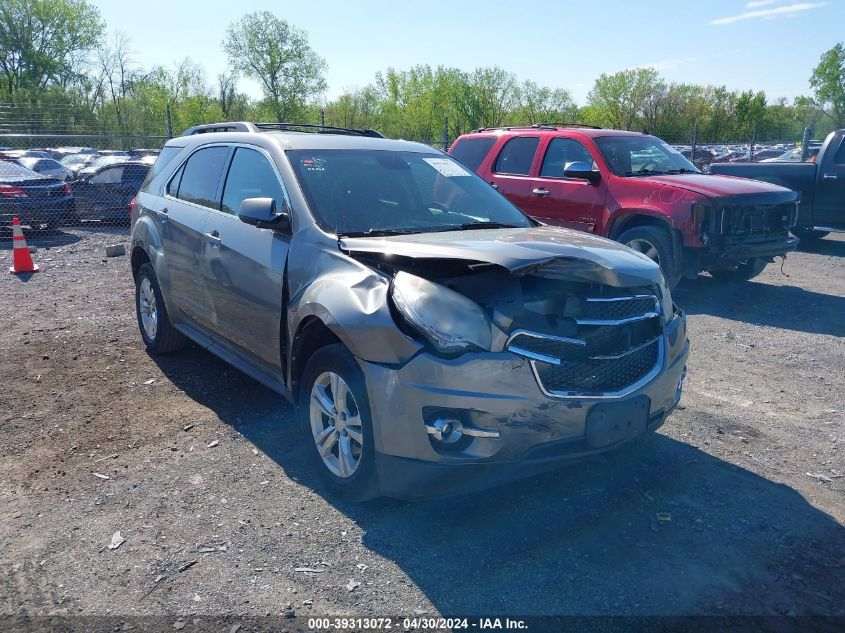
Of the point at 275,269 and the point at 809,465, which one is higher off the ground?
the point at 275,269

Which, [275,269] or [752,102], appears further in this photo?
[752,102]

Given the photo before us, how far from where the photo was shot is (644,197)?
27.3 feet

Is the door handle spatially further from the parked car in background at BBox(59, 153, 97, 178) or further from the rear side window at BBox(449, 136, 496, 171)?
the parked car in background at BBox(59, 153, 97, 178)

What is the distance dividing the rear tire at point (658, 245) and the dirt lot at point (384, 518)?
253cm

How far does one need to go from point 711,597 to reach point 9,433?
4.29 meters

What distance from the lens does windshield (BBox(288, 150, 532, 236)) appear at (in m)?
4.21

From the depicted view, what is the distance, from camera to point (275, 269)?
13.6 feet

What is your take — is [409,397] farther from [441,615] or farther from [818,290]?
[818,290]

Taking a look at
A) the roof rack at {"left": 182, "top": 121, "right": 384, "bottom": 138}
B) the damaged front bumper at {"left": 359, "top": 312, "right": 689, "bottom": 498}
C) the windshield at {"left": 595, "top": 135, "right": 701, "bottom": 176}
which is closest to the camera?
the damaged front bumper at {"left": 359, "top": 312, "right": 689, "bottom": 498}

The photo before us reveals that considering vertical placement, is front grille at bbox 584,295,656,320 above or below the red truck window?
below

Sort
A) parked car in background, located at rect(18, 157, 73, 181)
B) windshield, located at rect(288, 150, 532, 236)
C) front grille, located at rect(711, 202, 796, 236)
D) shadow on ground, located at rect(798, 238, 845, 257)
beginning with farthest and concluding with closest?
parked car in background, located at rect(18, 157, 73, 181) < shadow on ground, located at rect(798, 238, 845, 257) < front grille, located at rect(711, 202, 796, 236) < windshield, located at rect(288, 150, 532, 236)

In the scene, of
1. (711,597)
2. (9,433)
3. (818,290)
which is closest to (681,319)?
(711,597)

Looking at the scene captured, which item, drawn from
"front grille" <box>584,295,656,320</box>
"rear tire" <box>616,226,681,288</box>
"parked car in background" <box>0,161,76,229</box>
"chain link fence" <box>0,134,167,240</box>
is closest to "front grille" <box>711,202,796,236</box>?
"rear tire" <box>616,226,681,288</box>

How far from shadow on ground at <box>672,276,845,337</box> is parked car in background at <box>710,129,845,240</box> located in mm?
3064
